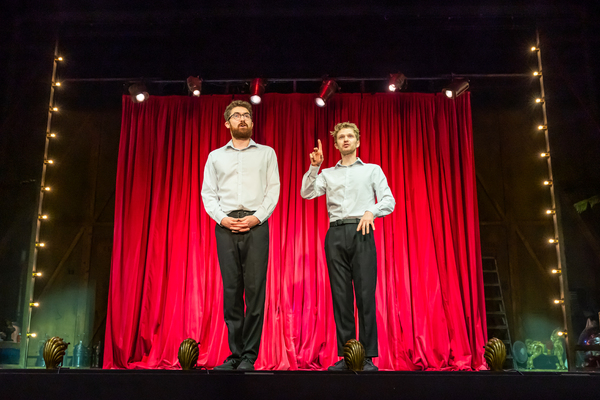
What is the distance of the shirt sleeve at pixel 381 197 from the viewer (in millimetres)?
3189

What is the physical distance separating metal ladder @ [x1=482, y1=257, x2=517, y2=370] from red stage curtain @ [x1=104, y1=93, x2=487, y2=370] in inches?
11.0

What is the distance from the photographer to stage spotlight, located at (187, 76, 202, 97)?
4.48 meters

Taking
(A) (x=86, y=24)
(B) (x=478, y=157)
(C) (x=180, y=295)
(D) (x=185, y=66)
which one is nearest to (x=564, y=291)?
(B) (x=478, y=157)

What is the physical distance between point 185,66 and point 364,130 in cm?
175

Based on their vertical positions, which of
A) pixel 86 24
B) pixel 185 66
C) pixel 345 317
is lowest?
pixel 345 317

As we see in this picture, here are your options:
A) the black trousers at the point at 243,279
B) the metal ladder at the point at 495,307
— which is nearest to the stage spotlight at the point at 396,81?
the metal ladder at the point at 495,307

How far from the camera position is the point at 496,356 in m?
2.40

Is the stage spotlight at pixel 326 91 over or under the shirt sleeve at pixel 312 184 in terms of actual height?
over

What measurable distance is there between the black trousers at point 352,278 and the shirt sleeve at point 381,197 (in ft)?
0.53

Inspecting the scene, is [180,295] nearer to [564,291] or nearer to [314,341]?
[314,341]

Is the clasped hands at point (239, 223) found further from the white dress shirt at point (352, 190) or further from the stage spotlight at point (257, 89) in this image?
the stage spotlight at point (257, 89)

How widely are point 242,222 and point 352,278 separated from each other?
31.9 inches

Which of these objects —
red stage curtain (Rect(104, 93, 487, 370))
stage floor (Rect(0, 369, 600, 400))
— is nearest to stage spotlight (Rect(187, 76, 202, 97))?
red stage curtain (Rect(104, 93, 487, 370))

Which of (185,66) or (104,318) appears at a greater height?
(185,66)
